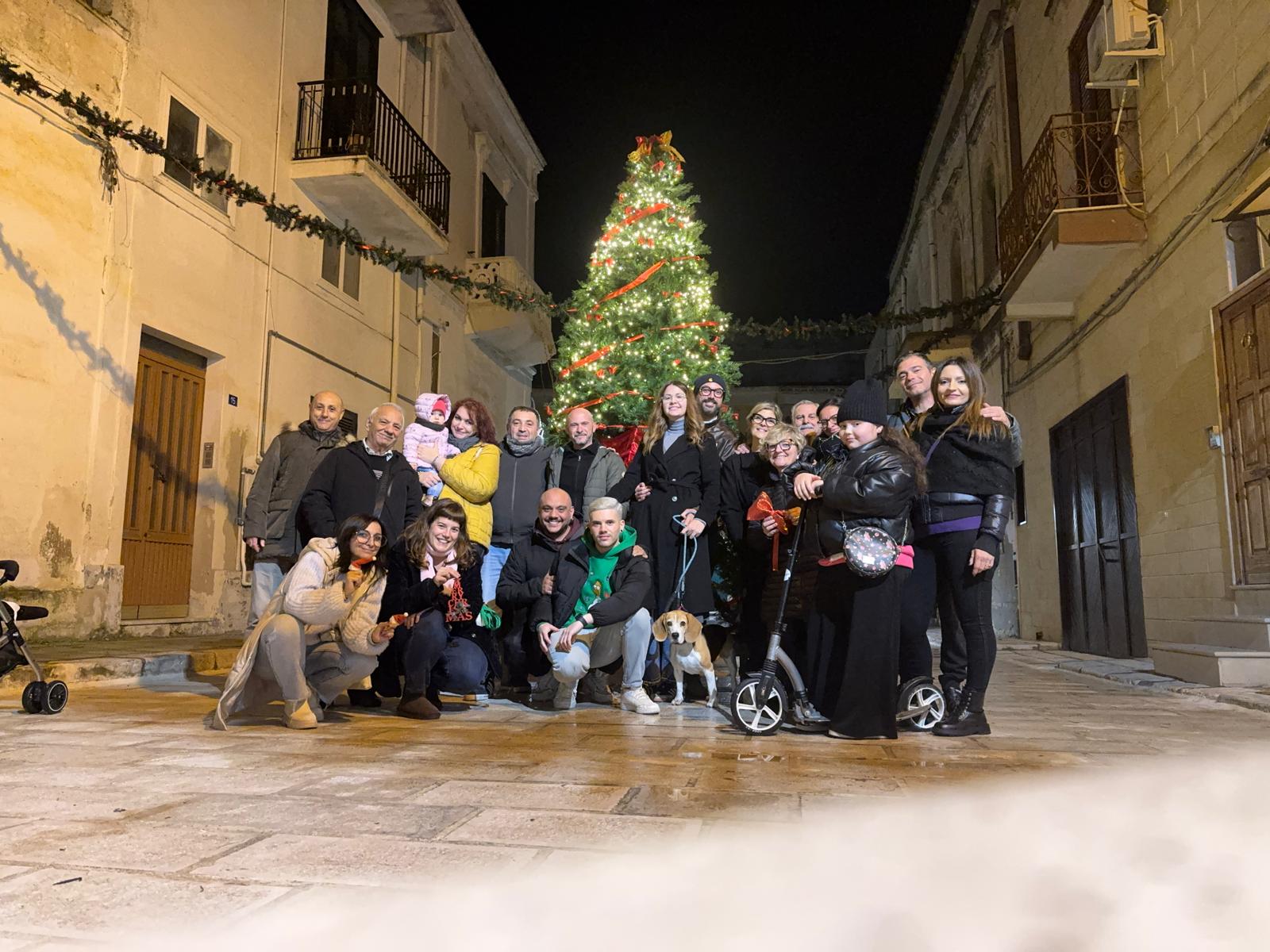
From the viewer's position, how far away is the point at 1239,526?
6480mm

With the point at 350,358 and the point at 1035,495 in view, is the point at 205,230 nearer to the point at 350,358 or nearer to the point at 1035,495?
the point at 350,358

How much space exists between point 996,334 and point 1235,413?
694cm

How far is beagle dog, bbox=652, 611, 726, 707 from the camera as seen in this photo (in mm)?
4895

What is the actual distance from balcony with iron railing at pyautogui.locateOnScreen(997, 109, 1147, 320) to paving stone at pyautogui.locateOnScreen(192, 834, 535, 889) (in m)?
8.32

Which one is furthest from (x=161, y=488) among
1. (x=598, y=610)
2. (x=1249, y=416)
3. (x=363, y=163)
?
(x=1249, y=416)

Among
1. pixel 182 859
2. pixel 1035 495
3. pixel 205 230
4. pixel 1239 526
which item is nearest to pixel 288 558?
pixel 182 859

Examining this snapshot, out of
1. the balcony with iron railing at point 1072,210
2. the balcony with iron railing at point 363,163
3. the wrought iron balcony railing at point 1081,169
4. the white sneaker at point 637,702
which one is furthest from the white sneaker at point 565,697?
the balcony with iron railing at point 363,163

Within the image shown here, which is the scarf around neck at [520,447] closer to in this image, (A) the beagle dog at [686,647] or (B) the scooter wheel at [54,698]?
(A) the beagle dog at [686,647]

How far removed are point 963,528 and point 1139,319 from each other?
5469 millimetres

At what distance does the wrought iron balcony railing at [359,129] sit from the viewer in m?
11.3

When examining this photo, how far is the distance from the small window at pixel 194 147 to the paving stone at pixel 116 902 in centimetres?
838

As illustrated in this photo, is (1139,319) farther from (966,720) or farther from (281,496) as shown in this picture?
(281,496)

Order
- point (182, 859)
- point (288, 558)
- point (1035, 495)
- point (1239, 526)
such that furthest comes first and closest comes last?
point (1035, 495) < point (1239, 526) < point (288, 558) < point (182, 859)

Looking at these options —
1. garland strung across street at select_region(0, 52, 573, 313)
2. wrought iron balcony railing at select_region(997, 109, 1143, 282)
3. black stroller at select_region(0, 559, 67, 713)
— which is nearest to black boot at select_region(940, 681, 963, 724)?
black stroller at select_region(0, 559, 67, 713)
